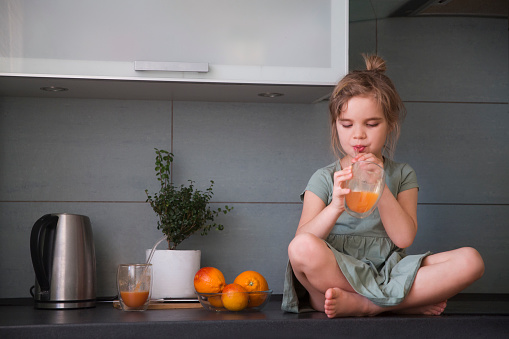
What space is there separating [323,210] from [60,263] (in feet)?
2.24

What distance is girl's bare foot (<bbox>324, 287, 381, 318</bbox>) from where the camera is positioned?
120cm

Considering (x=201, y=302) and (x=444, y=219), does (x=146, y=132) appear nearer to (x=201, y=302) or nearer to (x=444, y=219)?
(x=201, y=302)

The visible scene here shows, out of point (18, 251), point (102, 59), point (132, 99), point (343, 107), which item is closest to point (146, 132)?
point (132, 99)

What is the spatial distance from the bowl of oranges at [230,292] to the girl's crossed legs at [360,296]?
17 centimetres

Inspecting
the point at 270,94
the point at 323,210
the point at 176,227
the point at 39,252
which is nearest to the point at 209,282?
the point at 176,227

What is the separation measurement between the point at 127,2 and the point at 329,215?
721 millimetres

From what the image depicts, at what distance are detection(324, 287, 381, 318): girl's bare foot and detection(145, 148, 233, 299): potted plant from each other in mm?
475

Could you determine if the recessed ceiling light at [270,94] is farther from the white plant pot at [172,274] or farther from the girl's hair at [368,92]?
the white plant pot at [172,274]

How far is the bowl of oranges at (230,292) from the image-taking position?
137cm

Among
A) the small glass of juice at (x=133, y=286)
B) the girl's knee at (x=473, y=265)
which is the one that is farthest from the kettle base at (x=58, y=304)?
the girl's knee at (x=473, y=265)

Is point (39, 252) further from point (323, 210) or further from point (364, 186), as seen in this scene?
point (364, 186)

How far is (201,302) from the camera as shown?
4.66 ft

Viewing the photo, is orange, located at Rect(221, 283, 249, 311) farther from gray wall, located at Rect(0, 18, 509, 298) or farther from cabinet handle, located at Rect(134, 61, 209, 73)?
cabinet handle, located at Rect(134, 61, 209, 73)

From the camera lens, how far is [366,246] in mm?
1430
